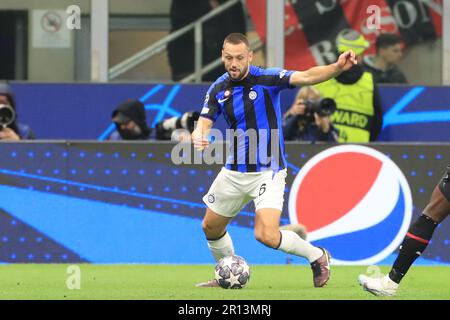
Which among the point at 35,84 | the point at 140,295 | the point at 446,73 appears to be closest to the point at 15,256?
the point at 35,84

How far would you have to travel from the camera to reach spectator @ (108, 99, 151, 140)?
13305 millimetres

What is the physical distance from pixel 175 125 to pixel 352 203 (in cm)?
195

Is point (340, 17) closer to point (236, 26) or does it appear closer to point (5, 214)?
point (236, 26)

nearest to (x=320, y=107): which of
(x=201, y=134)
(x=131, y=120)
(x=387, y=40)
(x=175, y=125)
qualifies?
(x=175, y=125)

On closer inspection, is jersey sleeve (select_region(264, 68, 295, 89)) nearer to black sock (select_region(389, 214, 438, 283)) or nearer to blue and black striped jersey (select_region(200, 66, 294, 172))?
blue and black striped jersey (select_region(200, 66, 294, 172))

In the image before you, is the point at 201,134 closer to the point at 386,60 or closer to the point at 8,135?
the point at 8,135

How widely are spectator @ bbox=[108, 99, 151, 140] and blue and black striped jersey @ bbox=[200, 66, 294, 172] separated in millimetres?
3131

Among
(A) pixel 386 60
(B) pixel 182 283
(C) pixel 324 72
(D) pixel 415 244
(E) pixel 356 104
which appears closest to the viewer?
(D) pixel 415 244

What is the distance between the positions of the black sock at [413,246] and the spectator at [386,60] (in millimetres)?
5884

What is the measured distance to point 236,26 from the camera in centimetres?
1465

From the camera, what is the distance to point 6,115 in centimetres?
1293

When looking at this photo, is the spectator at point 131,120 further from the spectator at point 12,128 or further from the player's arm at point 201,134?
the player's arm at point 201,134

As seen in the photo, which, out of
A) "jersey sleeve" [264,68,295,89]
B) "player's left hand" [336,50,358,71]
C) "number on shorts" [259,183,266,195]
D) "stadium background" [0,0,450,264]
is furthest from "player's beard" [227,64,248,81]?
"stadium background" [0,0,450,264]

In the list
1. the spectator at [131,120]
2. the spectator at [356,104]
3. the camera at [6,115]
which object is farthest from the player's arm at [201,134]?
the spectator at [356,104]
